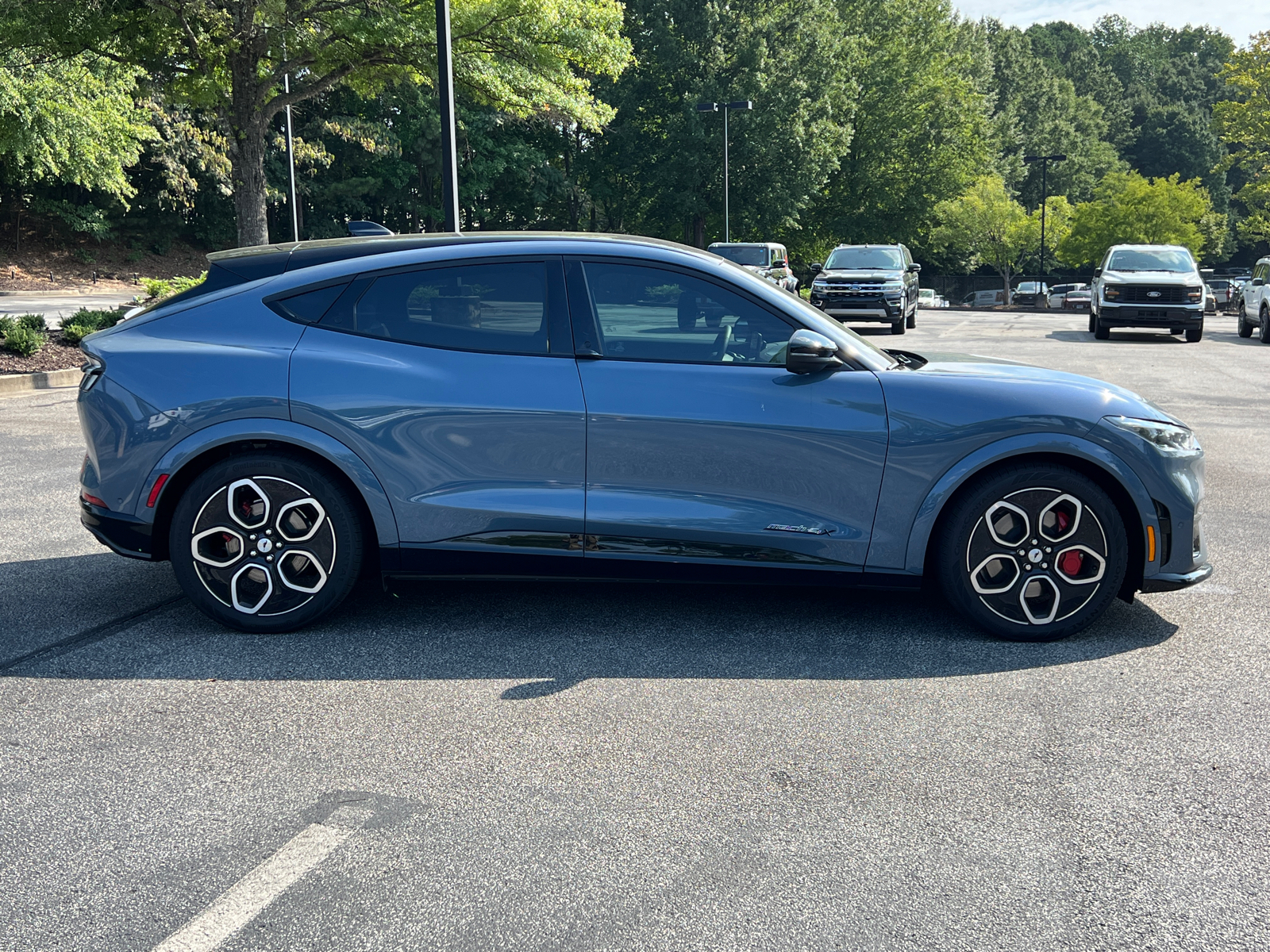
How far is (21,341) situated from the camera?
1509cm

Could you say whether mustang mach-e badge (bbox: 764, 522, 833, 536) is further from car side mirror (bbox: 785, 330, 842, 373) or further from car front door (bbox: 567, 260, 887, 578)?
car side mirror (bbox: 785, 330, 842, 373)

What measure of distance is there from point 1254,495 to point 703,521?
5.16 metres

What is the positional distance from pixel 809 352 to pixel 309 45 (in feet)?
59.4

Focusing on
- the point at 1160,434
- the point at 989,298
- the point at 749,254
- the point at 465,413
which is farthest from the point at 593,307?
the point at 989,298

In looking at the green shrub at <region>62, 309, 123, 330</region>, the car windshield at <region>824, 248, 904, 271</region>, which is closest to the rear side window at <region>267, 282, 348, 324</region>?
the green shrub at <region>62, 309, 123, 330</region>

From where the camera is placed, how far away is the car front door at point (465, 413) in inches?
187

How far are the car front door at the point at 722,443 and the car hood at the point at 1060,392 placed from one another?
0.53m

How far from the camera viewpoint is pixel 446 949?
8.61ft

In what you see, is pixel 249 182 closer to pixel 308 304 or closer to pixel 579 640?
pixel 308 304

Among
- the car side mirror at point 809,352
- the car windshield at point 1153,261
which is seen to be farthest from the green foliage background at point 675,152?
the car side mirror at point 809,352

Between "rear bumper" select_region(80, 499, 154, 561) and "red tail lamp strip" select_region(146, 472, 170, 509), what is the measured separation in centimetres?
9

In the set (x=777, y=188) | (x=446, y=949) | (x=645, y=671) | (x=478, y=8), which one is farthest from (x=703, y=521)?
(x=777, y=188)

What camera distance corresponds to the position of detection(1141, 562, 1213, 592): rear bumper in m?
4.75

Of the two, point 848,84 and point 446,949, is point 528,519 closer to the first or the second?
point 446,949
